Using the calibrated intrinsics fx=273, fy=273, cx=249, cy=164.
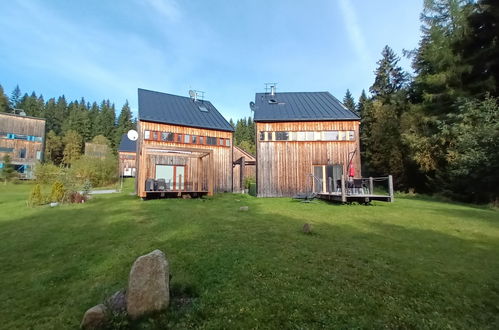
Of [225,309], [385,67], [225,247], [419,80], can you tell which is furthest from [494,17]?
[225,309]

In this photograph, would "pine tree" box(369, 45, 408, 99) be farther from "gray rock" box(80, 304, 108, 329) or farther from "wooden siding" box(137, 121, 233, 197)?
"gray rock" box(80, 304, 108, 329)

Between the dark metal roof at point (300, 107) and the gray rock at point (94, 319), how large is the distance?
762 inches

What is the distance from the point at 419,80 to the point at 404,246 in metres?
25.8

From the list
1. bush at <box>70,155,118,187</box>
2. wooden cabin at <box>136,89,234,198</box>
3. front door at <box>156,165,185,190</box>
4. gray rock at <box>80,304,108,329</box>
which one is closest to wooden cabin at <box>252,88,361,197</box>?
wooden cabin at <box>136,89,234,198</box>

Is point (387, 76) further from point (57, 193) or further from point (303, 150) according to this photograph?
point (57, 193)

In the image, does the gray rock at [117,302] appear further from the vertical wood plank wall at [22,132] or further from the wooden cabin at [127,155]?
the vertical wood plank wall at [22,132]

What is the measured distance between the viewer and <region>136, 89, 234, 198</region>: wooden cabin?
22562mm

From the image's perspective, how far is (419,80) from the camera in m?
26.8

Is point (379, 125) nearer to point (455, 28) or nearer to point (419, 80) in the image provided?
point (419, 80)

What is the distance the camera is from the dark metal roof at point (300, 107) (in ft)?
72.6

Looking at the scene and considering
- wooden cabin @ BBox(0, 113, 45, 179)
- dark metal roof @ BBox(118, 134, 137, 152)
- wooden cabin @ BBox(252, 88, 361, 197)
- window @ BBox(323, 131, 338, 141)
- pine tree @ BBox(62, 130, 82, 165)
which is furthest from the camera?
pine tree @ BBox(62, 130, 82, 165)

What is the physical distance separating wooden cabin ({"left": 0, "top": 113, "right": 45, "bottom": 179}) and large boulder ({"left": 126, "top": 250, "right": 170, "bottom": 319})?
148 ft

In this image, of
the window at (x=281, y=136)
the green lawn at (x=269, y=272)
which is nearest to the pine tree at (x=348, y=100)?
the window at (x=281, y=136)

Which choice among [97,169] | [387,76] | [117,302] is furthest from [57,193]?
[387,76]
